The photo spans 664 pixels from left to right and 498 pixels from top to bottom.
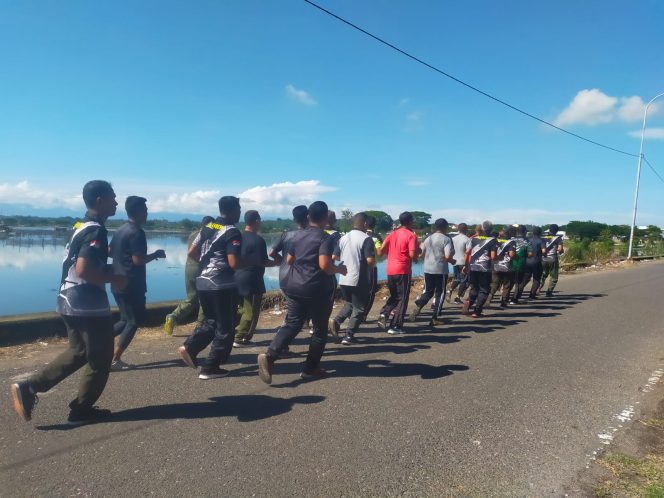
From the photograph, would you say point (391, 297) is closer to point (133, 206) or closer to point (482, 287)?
point (482, 287)

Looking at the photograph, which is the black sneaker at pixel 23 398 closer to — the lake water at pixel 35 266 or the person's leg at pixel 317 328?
the person's leg at pixel 317 328

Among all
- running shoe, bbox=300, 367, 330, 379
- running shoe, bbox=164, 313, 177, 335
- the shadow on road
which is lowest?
the shadow on road

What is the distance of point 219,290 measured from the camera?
4.95m

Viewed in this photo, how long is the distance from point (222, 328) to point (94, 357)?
4.84 feet

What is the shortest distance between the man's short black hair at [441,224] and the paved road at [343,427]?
2.36 meters

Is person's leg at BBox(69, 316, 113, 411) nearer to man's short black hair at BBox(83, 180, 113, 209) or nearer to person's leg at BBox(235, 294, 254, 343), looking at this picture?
man's short black hair at BBox(83, 180, 113, 209)

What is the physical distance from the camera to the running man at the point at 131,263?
5.20m

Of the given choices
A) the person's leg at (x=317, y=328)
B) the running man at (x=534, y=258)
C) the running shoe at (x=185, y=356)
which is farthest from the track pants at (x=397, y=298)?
the running man at (x=534, y=258)

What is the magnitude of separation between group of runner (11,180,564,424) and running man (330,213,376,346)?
0.05 ft

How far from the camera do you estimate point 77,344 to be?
3791 millimetres

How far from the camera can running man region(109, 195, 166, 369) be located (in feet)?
17.1

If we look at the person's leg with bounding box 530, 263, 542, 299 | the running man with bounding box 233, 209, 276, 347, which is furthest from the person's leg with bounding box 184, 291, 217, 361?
the person's leg with bounding box 530, 263, 542, 299

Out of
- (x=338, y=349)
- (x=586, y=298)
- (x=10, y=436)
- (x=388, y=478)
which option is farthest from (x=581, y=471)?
(x=586, y=298)

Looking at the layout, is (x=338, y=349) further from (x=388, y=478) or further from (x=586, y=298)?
(x=586, y=298)
